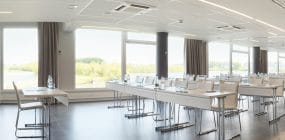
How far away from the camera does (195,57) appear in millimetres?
13984

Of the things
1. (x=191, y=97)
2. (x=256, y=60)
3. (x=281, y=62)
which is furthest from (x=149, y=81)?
(x=281, y=62)

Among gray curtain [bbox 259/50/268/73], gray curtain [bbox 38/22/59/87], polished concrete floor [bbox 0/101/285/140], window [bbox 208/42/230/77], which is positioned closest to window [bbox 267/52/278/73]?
gray curtain [bbox 259/50/268/73]

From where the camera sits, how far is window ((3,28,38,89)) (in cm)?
987

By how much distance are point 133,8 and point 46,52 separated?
172 inches

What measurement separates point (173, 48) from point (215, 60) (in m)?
3.81

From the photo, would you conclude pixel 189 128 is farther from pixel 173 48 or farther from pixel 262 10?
pixel 173 48

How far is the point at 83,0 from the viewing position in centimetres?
596

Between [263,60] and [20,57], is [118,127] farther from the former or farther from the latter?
[263,60]

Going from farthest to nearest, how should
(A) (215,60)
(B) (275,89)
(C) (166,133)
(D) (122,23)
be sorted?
(A) (215,60) → (D) (122,23) → (B) (275,89) → (C) (166,133)

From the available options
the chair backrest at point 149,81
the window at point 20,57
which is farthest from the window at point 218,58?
the window at point 20,57

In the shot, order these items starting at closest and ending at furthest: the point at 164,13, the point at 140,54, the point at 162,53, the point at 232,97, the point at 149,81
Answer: the point at 232,97
the point at 164,13
the point at 149,81
the point at 162,53
the point at 140,54

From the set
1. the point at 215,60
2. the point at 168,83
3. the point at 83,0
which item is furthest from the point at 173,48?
the point at 83,0

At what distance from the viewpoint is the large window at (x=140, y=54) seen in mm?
11719

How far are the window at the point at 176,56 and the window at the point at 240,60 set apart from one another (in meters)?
5.59
